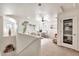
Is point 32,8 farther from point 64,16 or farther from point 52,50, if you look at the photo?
point 52,50

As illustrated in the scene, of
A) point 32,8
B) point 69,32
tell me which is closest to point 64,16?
point 69,32

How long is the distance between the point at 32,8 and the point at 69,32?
902 mm

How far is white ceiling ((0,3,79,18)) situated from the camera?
5.82 ft

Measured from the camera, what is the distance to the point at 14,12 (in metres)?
1.92

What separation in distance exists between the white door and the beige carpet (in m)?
0.12

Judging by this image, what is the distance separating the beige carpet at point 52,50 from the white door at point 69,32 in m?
0.12

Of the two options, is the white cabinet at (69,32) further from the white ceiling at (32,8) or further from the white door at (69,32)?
the white ceiling at (32,8)

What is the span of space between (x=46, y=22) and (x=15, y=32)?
Result: 0.66 metres

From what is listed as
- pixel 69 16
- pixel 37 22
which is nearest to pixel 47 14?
pixel 37 22

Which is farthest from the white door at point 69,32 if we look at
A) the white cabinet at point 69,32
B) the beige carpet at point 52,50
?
the beige carpet at point 52,50

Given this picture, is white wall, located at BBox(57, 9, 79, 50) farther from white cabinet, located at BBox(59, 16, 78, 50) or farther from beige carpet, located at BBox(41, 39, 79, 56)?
beige carpet, located at BBox(41, 39, 79, 56)

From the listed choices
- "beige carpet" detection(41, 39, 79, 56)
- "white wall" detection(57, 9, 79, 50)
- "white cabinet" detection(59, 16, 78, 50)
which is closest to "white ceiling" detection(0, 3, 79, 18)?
"white wall" detection(57, 9, 79, 50)

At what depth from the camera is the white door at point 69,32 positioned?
6.23 feet

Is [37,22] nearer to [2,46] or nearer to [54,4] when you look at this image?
[54,4]
